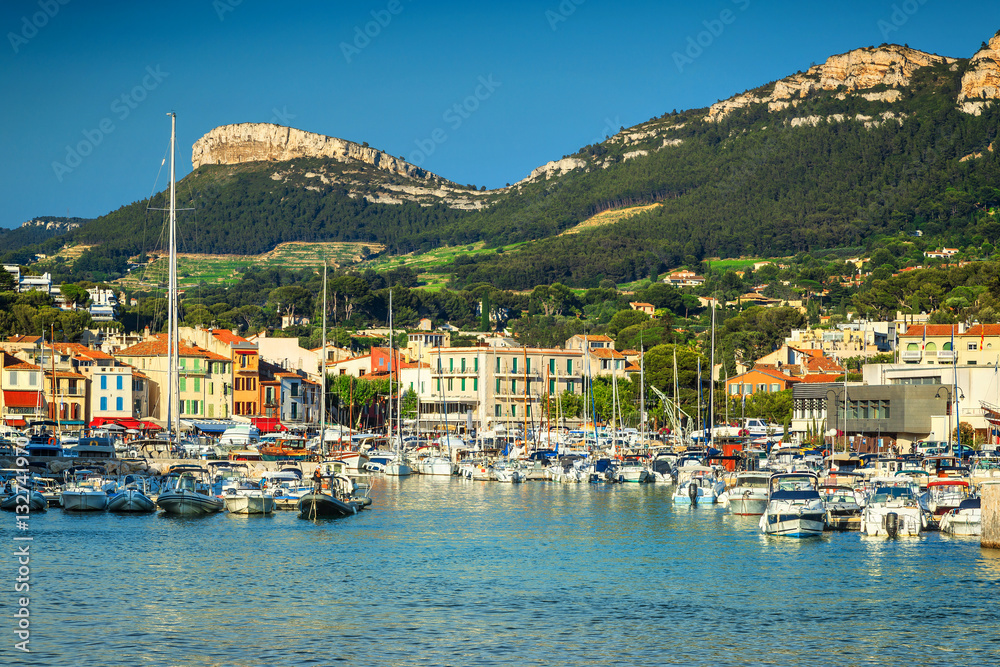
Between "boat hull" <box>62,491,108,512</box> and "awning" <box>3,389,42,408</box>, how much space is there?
126 feet

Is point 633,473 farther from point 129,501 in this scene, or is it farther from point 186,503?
point 129,501

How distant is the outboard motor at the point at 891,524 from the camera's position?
43.3 metres

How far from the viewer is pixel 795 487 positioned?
46.9m

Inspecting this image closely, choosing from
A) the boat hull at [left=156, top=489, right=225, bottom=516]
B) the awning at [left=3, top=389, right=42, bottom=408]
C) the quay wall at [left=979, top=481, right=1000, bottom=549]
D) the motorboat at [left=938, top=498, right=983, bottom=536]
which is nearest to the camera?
the quay wall at [left=979, top=481, right=1000, bottom=549]

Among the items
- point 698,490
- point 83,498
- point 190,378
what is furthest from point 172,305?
point 190,378

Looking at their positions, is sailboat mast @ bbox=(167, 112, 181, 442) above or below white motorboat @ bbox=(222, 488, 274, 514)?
above

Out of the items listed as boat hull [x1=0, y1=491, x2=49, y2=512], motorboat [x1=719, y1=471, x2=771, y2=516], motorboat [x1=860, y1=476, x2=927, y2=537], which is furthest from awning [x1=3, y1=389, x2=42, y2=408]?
motorboat [x1=860, y1=476, x2=927, y2=537]

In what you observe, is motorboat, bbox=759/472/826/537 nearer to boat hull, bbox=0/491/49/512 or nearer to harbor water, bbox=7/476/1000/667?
harbor water, bbox=7/476/1000/667

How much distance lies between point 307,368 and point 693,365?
39572mm

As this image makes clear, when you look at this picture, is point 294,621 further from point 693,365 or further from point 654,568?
point 693,365

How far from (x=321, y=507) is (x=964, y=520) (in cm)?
2450

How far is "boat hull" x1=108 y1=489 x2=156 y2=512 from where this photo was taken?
164ft

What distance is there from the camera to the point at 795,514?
1710 inches

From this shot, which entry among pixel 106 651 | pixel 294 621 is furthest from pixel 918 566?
pixel 106 651
